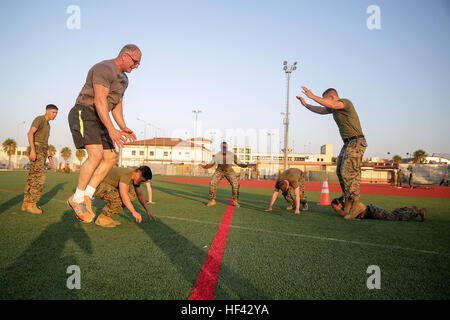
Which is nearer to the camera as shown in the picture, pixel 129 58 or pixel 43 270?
pixel 43 270

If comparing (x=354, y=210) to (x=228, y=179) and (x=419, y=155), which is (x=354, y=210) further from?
(x=419, y=155)

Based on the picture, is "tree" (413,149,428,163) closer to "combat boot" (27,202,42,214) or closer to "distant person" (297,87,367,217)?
"distant person" (297,87,367,217)

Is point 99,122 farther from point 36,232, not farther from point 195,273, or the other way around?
point 195,273

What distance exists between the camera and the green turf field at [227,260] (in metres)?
1.76

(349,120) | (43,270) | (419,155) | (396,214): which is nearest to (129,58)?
(43,270)

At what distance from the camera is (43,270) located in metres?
2.04

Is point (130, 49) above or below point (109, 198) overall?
above

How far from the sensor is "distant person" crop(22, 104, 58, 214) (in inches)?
195

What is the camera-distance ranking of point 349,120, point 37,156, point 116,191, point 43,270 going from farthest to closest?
point 37,156 < point 349,120 < point 116,191 < point 43,270

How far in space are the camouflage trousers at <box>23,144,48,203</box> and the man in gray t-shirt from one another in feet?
7.25

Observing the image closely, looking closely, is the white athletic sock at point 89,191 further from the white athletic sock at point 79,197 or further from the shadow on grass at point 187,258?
the shadow on grass at point 187,258

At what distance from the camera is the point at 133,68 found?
12.2ft

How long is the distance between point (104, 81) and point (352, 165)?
4.29 metres
